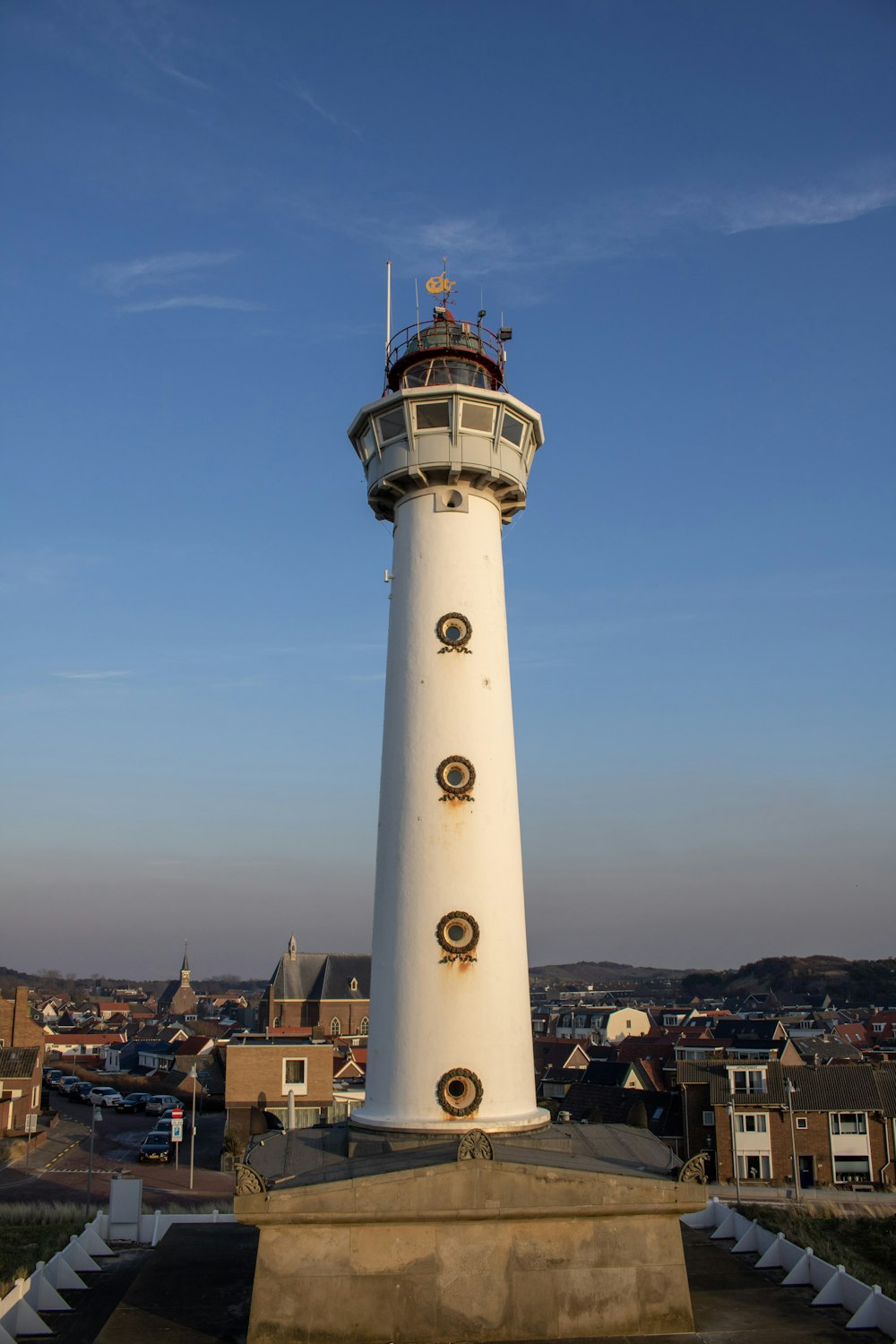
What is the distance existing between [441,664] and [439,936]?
5742mm

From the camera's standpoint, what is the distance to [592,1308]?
1666cm

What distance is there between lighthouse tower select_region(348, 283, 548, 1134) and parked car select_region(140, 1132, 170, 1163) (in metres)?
35.3

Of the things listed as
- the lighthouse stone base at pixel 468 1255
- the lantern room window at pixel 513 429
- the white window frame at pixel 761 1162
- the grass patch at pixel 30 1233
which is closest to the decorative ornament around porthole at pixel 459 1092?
the lighthouse stone base at pixel 468 1255

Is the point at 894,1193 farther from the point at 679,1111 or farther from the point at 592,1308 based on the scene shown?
the point at 592,1308

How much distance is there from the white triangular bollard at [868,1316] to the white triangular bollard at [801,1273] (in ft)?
8.45

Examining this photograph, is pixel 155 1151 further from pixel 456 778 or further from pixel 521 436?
pixel 521 436

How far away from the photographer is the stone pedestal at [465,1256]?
53.5 ft

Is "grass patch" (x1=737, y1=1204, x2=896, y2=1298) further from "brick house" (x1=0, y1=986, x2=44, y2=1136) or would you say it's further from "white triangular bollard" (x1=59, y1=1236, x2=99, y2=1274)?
"brick house" (x1=0, y1=986, x2=44, y2=1136)

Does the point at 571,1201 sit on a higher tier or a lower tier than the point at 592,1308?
higher

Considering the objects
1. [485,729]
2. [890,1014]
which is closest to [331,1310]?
[485,729]

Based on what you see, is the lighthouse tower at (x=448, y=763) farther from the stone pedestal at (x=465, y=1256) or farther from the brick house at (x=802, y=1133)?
the brick house at (x=802, y=1133)

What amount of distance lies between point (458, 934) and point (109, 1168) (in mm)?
37879

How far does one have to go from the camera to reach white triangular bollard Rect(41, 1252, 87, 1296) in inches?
800

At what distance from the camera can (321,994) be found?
113 m
